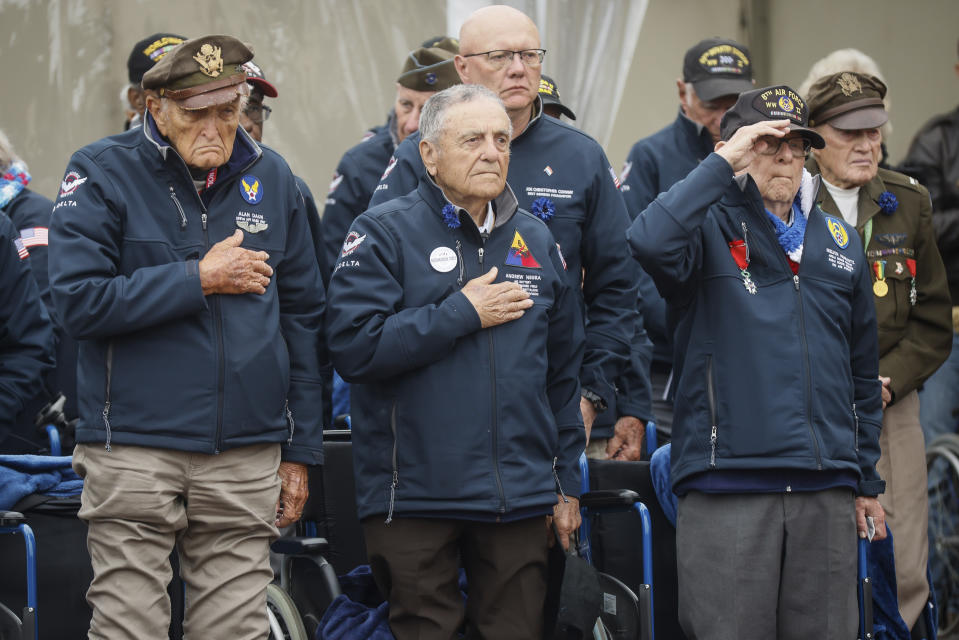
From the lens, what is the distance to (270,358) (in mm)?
3998

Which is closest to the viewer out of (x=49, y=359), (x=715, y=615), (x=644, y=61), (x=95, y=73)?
(x=715, y=615)

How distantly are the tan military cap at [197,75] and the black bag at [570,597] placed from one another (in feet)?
5.28

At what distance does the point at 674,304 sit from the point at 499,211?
26.0 inches

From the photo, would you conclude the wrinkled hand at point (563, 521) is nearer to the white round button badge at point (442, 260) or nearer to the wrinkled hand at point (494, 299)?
the wrinkled hand at point (494, 299)

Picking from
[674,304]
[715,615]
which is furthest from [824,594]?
Answer: [674,304]

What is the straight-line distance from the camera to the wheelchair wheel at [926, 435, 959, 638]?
628cm

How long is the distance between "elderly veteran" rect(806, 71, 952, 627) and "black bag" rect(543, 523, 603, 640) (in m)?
1.50

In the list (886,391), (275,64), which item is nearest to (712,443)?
(886,391)

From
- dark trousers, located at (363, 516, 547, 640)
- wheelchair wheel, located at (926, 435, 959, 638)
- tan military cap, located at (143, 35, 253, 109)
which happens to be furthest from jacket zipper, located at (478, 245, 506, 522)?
wheelchair wheel, located at (926, 435, 959, 638)

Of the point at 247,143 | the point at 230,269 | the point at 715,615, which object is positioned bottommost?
the point at 715,615

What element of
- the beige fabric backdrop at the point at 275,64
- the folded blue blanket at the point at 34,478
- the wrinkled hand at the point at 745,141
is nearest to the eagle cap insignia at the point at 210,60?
the folded blue blanket at the point at 34,478

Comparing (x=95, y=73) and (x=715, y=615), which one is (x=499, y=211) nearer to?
(x=715, y=615)

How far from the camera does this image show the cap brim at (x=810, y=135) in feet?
14.1

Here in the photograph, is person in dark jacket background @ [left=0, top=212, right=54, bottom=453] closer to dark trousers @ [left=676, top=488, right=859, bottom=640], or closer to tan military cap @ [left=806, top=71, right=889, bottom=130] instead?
dark trousers @ [left=676, top=488, right=859, bottom=640]
